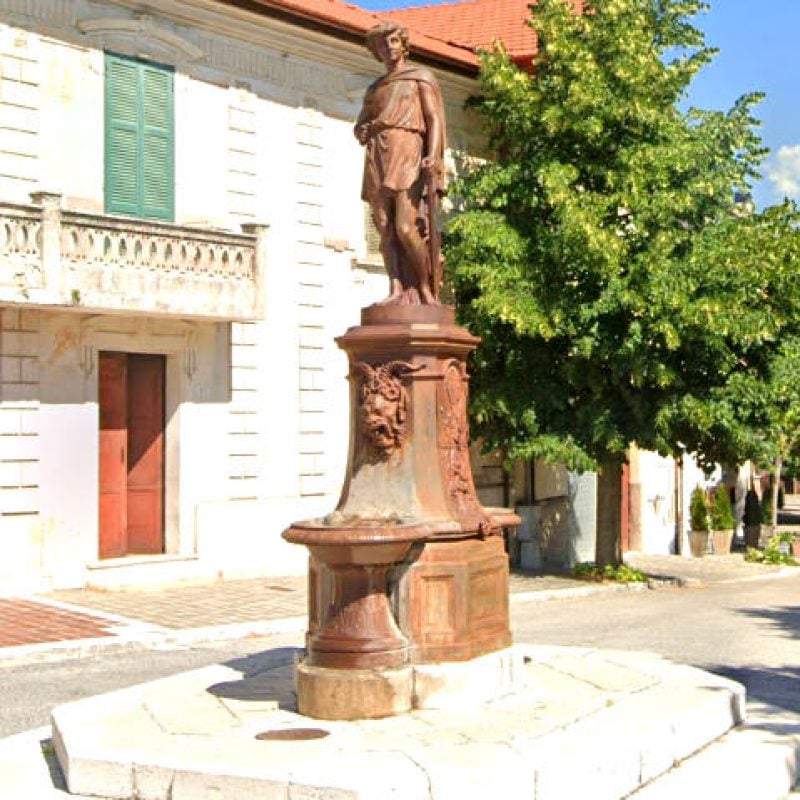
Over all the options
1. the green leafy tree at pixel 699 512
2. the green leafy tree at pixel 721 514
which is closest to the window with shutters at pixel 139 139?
the green leafy tree at pixel 699 512

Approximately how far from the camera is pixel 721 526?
100 feet

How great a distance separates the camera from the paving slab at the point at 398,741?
682 centimetres

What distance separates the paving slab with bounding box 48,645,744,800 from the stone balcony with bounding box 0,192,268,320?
815 cm

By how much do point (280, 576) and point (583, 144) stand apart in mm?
7978

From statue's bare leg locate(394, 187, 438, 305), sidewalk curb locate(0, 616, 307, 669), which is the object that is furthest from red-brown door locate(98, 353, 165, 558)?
statue's bare leg locate(394, 187, 438, 305)

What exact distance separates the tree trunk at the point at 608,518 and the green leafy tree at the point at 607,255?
3 cm

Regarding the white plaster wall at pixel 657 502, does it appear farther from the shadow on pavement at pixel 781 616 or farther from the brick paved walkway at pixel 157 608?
the shadow on pavement at pixel 781 616

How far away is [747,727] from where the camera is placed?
9055mm

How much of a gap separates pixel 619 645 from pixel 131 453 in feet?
27.7

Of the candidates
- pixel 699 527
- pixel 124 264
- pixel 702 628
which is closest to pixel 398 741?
pixel 702 628

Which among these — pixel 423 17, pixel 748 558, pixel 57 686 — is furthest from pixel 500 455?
pixel 57 686

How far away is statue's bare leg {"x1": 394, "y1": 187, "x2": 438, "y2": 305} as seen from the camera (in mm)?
9289

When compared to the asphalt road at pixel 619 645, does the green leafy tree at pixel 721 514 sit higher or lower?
higher

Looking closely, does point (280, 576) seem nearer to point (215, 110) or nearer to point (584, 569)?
point (584, 569)
